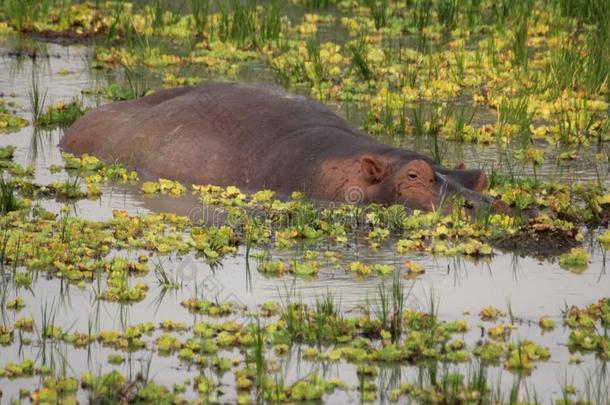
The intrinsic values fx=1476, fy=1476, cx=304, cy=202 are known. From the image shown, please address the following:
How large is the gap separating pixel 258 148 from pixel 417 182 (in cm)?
137

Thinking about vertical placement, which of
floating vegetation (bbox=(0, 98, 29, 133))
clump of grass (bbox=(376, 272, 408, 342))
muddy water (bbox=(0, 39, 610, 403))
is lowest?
floating vegetation (bbox=(0, 98, 29, 133))

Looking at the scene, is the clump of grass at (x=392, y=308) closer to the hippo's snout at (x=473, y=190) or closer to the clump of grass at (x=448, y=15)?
the hippo's snout at (x=473, y=190)

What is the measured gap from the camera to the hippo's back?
9.66 meters

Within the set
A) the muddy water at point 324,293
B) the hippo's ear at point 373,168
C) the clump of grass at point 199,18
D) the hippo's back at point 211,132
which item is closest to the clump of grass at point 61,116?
the hippo's back at point 211,132

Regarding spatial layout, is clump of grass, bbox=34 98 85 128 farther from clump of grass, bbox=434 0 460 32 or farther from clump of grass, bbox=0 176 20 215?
clump of grass, bbox=434 0 460 32

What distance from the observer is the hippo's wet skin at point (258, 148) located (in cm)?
889

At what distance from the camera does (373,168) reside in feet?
29.3

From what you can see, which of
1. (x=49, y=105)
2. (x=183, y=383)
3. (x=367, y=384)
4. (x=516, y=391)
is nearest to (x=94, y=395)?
(x=183, y=383)

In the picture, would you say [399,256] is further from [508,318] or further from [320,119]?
[320,119]

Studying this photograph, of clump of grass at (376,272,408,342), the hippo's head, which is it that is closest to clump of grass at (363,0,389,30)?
the hippo's head

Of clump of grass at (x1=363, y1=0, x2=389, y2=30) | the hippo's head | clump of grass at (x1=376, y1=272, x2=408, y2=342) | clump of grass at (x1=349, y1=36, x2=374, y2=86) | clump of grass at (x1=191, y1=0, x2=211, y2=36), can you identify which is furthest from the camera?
clump of grass at (x1=363, y1=0, x2=389, y2=30)

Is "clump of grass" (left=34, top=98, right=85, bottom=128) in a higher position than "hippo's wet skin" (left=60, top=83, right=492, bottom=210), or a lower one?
lower

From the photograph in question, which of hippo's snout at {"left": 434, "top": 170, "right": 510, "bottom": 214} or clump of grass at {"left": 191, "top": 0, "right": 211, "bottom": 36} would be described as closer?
hippo's snout at {"left": 434, "top": 170, "right": 510, "bottom": 214}

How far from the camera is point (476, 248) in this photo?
7863mm
